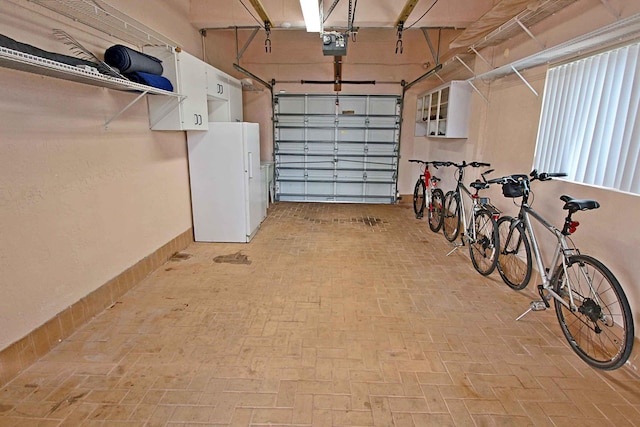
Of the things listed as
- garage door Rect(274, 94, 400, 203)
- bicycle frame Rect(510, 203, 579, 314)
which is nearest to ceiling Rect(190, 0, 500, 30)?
garage door Rect(274, 94, 400, 203)

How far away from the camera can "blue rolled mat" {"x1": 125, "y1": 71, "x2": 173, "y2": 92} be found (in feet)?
9.25

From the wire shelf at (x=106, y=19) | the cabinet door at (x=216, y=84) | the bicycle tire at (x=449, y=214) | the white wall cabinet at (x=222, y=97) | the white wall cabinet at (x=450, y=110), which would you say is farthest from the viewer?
the white wall cabinet at (x=450, y=110)

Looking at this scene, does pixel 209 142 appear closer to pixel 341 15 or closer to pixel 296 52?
pixel 341 15

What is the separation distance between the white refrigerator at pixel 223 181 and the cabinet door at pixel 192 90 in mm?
290

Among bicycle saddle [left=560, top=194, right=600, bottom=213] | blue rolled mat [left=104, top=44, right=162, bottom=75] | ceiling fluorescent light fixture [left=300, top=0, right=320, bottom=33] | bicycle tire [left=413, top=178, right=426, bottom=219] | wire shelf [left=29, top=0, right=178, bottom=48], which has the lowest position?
bicycle tire [left=413, top=178, right=426, bottom=219]

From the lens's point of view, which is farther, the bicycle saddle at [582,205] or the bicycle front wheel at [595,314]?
the bicycle saddle at [582,205]

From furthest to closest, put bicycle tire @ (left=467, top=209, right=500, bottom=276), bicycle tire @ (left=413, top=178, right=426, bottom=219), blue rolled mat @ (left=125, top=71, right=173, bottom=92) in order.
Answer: bicycle tire @ (left=413, top=178, right=426, bottom=219), bicycle tire @ (left=467, top=209, right=500, bottom=276), blue rolled mat @ (left=125, top=71, right=173, bottom=92)

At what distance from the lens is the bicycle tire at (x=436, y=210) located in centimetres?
505

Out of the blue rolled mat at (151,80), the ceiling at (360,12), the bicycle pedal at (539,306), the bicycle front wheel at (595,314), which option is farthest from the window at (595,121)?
the blue rolled mat at (151,80)

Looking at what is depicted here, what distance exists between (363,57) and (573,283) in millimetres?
5885

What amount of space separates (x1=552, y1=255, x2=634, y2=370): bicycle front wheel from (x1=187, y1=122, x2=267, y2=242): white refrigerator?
11.5ft

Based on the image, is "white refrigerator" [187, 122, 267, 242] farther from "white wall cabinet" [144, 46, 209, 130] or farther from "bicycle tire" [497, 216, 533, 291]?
"bicycle tire" [497, 216, 533, 291]

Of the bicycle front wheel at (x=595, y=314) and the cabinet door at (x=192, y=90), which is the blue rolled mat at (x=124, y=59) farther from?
the bicycle front wheel at (x=595, y=314)

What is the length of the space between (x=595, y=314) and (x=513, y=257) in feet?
4.56
